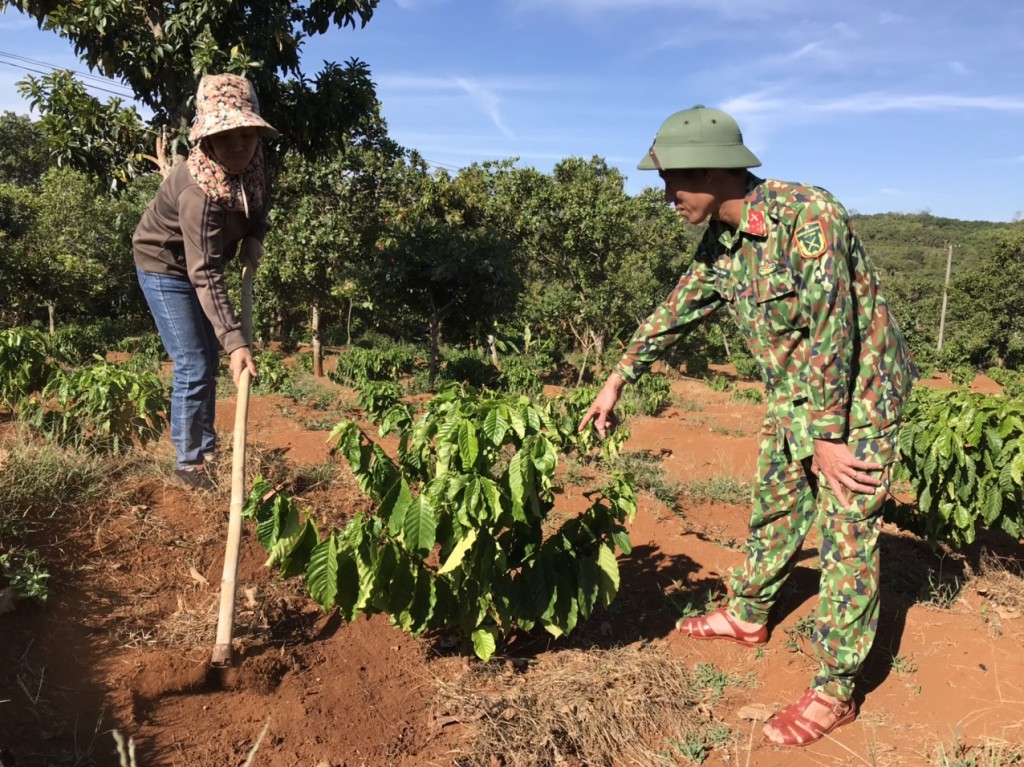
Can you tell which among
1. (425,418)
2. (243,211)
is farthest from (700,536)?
(243,211)

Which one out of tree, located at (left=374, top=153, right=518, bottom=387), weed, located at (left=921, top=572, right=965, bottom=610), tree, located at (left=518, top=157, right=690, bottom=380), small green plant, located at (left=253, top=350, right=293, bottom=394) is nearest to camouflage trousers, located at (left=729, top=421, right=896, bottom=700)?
weed, located at (left=921, top=572, right=965, bottom=610)

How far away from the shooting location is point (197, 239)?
2.58m

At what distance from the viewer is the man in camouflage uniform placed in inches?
75.4

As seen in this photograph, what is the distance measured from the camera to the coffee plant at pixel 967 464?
126 inches

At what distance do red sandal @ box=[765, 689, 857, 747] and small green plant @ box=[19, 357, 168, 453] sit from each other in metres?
3.34

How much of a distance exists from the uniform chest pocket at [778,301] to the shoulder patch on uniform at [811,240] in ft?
0.29

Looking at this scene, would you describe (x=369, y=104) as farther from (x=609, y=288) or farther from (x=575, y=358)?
(x=575, y=358)

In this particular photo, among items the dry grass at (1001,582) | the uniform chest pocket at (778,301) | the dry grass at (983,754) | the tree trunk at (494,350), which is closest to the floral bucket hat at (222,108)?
the uniform chest pocket at (778,301)

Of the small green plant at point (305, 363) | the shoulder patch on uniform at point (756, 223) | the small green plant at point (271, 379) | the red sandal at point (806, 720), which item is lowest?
the small green plant at point (305, 363)

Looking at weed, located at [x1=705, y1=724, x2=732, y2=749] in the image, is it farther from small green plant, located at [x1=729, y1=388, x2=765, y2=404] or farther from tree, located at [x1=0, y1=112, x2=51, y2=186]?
tree, located at [x1=0, y1=112, x2=51, y2=186]

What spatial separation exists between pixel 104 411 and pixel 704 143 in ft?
10.8

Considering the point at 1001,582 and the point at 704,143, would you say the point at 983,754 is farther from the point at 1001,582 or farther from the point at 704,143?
the point at 704,143

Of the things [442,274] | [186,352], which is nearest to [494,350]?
[442,274]

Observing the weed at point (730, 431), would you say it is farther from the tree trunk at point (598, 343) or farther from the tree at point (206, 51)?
the tree trunk at point (598, 343)
